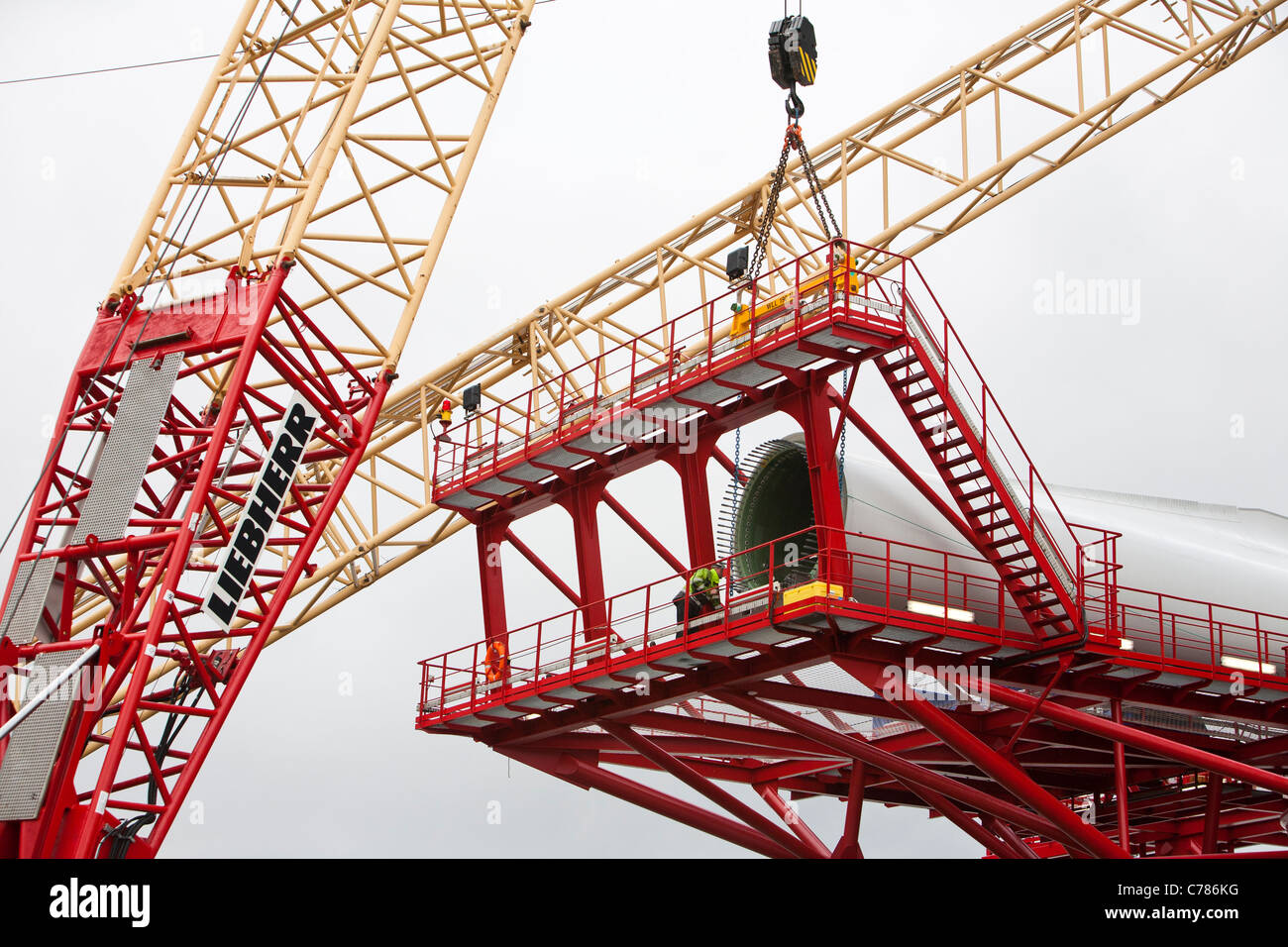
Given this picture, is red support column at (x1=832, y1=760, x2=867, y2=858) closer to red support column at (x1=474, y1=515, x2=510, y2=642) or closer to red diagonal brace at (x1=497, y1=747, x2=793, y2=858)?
red diagonal brace at (x1=497, y1=747, x2=793, y2=858)

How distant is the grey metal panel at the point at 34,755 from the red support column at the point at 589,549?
1112 cm

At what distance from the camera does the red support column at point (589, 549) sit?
3909 cm

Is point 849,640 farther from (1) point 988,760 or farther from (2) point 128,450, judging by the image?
(2) point 128,450

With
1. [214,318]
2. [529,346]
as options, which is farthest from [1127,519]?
[214,318]

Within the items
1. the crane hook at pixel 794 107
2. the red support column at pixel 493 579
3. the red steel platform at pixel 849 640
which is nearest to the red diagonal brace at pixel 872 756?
the red steel platform at pixel 849 640

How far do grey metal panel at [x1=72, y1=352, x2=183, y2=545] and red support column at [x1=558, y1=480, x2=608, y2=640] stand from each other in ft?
31.4

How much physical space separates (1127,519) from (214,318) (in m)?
21.8

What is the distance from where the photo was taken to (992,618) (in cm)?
3594

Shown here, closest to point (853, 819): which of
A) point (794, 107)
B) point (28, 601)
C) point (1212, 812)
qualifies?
point (1212, 812)

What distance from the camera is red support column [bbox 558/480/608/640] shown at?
3909cm

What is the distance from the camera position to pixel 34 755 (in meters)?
34.1
